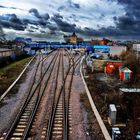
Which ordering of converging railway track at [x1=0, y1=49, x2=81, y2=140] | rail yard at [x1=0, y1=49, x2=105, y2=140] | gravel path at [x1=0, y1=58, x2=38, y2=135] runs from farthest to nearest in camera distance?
1. gravel path at [x1=0, y1=58, x2=38, y2=135]
2. rail yard at [x1=0, y1=49, x2=105, y2=140]
3. converging railway track at [x1=0, y1=49, x2=81, y2=140]

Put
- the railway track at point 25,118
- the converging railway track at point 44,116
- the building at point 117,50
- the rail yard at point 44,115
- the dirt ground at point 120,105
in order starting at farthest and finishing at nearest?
the building at point 117,50 → the dirt ground at point 120,105 → the rail yard at point 44,115 → the converging railway track at point 44,116 → the railway track at point 25,118

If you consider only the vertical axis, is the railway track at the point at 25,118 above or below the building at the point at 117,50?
below

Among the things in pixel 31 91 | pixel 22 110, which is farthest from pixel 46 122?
pixel 31 91

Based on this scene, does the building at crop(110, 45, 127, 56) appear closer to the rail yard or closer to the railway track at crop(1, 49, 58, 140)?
the rail yard

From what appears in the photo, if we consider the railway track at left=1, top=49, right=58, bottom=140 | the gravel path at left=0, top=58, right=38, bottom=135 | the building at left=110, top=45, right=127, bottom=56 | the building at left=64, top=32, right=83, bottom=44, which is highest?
the building at left=64, top=32, right=83, bottom=44

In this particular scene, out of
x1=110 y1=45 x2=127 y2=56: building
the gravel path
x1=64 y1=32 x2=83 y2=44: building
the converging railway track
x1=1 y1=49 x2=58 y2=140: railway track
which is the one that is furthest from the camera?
x1=64 y1=32 x2=83 y2=44: building

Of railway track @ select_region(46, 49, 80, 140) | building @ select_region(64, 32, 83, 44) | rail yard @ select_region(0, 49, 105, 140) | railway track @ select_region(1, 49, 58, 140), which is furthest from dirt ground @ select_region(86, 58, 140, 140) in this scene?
building @ select_region(64, 32, 83, 44)

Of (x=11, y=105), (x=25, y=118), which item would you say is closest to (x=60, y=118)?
(x=25, y=118)

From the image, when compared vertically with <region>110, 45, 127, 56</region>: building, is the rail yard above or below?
below

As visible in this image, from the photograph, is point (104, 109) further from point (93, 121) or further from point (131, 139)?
point (131, 139)

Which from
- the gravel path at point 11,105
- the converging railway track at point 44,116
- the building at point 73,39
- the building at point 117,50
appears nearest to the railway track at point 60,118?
the converging railway track at point 44,116

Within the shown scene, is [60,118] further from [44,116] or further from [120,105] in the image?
[120,105]

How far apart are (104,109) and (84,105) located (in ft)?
6.06

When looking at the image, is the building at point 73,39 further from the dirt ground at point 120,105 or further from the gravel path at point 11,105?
the gravel path at point 11,105
